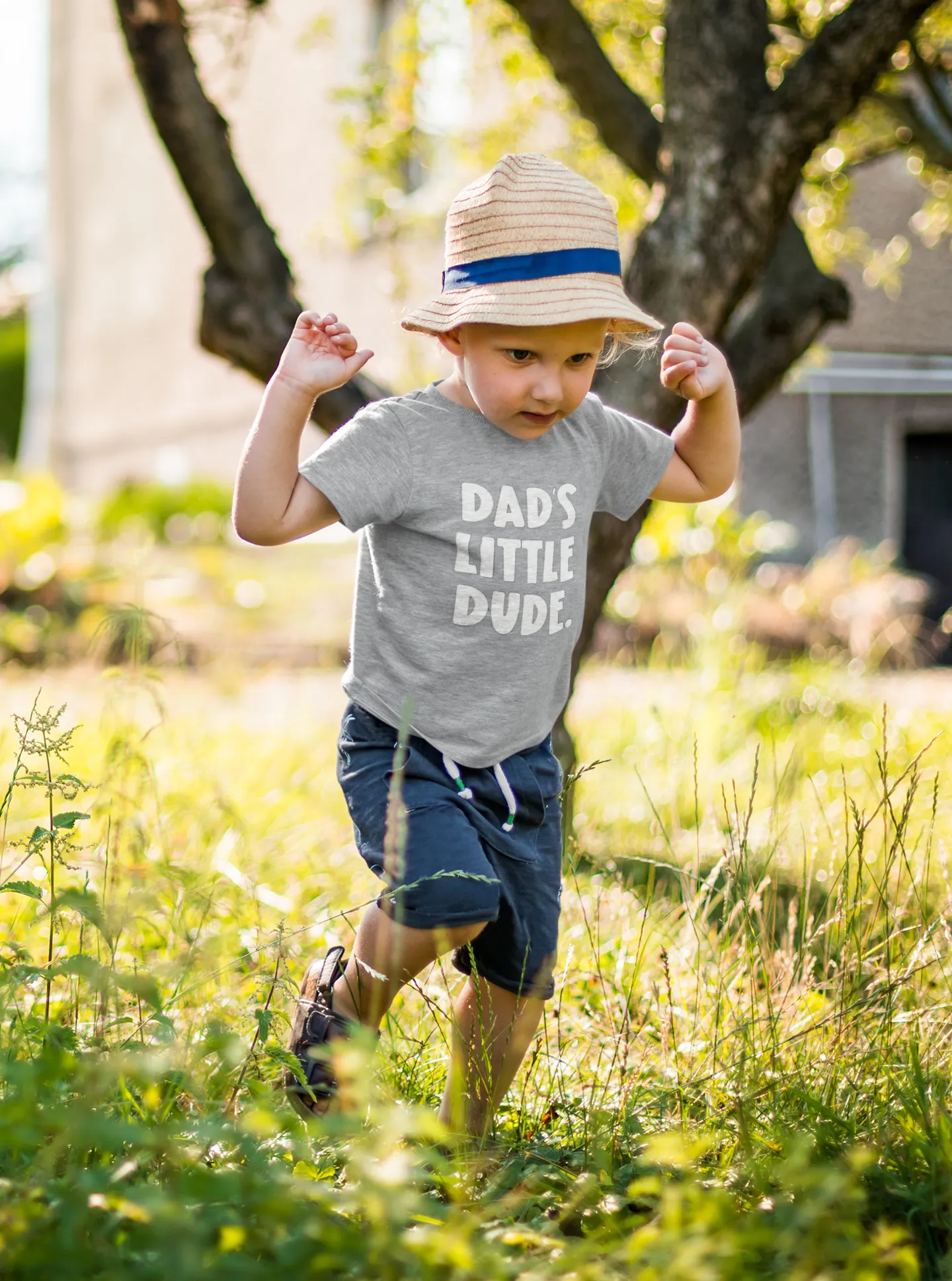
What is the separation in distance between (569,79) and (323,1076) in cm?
310

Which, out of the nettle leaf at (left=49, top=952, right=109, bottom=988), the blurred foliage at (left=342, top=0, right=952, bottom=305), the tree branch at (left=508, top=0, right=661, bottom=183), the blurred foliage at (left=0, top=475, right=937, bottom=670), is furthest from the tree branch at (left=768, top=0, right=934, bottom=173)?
the blurred foliage at (left=0, top=475, right=937, bottom=670)

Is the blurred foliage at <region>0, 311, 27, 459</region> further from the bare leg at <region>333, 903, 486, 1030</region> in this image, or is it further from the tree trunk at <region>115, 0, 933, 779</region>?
the bare leg at <region>333, 903, 486, 1030</region>

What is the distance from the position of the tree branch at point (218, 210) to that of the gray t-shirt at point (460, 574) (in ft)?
4.25

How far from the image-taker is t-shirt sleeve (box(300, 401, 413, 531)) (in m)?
1.86

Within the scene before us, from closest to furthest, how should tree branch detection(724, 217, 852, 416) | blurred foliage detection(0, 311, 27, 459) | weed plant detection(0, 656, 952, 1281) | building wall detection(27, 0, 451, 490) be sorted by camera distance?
1. weed plant detection(0, 656, 952, 1281)
2. tree branch detection(724, 217, 852, 416)
3. building wall detection(27, 0, 451, 490)
4. blurred foliage detection(0, 311, 27, 459)

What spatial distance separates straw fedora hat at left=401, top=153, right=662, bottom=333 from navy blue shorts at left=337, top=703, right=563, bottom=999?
0.69m

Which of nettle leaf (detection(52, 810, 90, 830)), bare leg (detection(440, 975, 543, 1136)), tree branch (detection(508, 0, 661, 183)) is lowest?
bare leg (detection(440, 975, 543, 1136))

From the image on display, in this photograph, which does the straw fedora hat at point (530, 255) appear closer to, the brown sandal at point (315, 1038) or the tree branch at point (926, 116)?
the brown sandal at point (315, 1038)

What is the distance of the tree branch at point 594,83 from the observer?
370 centimetres

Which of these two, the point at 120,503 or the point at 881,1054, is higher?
the point at 120,503

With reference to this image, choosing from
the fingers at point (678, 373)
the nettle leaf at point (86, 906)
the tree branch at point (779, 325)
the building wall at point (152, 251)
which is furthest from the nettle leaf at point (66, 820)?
the building wall at point (152, 251)

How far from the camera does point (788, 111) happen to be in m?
3.17

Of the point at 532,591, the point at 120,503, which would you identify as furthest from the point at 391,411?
the point at 120,503

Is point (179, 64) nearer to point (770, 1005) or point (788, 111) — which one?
point (788, 111)
